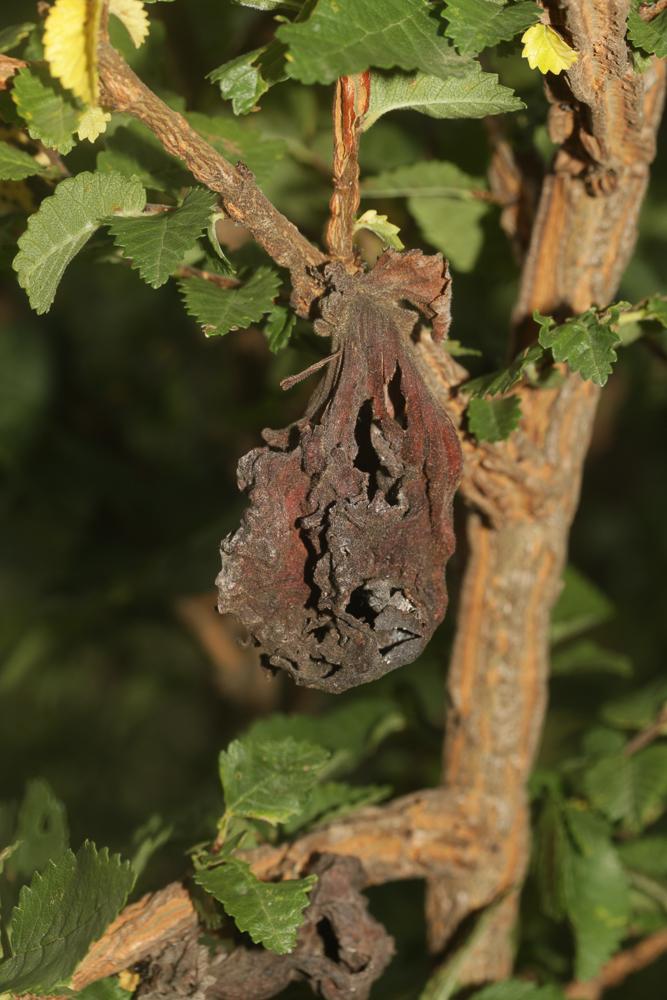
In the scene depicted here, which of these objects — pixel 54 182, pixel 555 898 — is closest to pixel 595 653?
pixel 555 898

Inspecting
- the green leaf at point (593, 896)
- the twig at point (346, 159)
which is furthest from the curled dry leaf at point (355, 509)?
the green leaf at point (593, 896)

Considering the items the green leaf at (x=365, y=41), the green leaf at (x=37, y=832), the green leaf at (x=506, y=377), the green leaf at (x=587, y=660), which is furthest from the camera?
the green leaf at (x=587, y=660)

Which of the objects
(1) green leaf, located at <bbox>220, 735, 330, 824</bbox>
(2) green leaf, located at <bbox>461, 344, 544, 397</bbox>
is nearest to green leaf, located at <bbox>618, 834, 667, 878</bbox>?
(1) green leaf, located at <bbox>220, 735, 330, 824</bbox>

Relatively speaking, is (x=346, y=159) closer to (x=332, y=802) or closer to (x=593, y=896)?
(x=332, y=802)

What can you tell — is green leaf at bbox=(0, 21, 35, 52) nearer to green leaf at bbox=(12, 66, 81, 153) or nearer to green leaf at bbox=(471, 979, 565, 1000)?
green leaf at bbox=(12, 66, 81, 153)

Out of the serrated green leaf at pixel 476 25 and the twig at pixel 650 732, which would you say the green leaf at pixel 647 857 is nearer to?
the twig at pixel 650 732

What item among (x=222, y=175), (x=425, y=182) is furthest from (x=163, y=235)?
(x=425, y=182)
